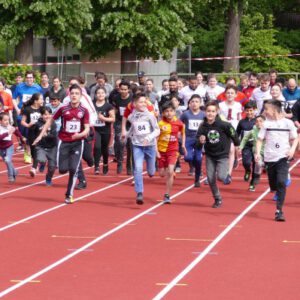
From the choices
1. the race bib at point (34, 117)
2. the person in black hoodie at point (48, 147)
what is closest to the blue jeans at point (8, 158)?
the person in black hoodie at point (48, 147)

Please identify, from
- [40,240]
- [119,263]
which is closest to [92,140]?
[40,240]

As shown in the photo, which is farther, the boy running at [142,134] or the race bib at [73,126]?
the race bib at [73,126]

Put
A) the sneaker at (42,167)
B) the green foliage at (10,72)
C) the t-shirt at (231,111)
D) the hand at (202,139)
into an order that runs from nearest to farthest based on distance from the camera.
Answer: the hand at (202,139) < the t-shirt at (231,111) < the sneaker at (42,167) < the green foliage at (10,72)

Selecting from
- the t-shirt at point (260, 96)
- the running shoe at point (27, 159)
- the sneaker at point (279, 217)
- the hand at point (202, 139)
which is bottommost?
the running shoe at point (27, 159)

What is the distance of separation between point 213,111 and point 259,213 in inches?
65.1

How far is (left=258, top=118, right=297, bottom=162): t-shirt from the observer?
48.9 feet

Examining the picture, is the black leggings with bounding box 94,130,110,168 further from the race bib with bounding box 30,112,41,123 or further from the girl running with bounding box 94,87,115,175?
the race bib with bounding box 30,112,41,123

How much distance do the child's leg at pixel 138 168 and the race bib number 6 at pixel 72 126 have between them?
913 millimetres

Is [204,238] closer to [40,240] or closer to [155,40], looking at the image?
[40,240]

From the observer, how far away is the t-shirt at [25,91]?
24097 millimetres

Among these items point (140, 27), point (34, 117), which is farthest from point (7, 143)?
point (140, 27)

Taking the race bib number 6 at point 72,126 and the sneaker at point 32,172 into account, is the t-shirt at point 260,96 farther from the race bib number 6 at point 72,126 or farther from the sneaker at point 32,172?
the race bib number 6 at point 72,126

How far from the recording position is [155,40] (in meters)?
44.4

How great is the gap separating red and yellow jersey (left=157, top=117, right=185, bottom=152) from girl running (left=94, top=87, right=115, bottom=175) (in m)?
3.31
